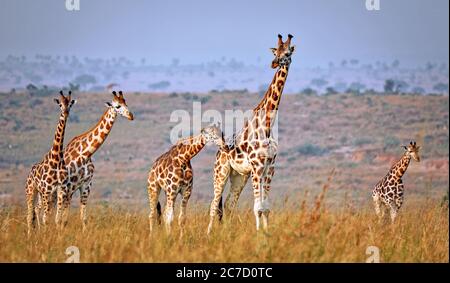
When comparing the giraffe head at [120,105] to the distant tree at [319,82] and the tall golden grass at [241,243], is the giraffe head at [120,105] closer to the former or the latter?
the tall golden grass at [241,243]

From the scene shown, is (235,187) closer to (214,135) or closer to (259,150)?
(214,135)

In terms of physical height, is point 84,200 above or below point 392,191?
above

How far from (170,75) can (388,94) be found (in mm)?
56341

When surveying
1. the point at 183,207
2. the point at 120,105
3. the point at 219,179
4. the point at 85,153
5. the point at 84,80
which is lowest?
the point at 183,207

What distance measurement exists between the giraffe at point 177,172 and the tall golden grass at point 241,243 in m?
0.41

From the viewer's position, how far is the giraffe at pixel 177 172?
50.8 ft

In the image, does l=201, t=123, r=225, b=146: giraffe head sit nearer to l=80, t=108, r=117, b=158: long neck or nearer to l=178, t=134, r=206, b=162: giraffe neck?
l=178, t=134, r=206, b=162: giraffe neck

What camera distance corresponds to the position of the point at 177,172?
15.6 m

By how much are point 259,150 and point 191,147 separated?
1.25 meters

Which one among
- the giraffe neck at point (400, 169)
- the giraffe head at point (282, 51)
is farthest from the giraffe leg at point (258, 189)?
the giraffe neck at point (400, 169)

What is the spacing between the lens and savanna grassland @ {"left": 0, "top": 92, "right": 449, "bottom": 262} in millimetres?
12867

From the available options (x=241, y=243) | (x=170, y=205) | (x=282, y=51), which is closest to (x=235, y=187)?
(x=170, y=205)
